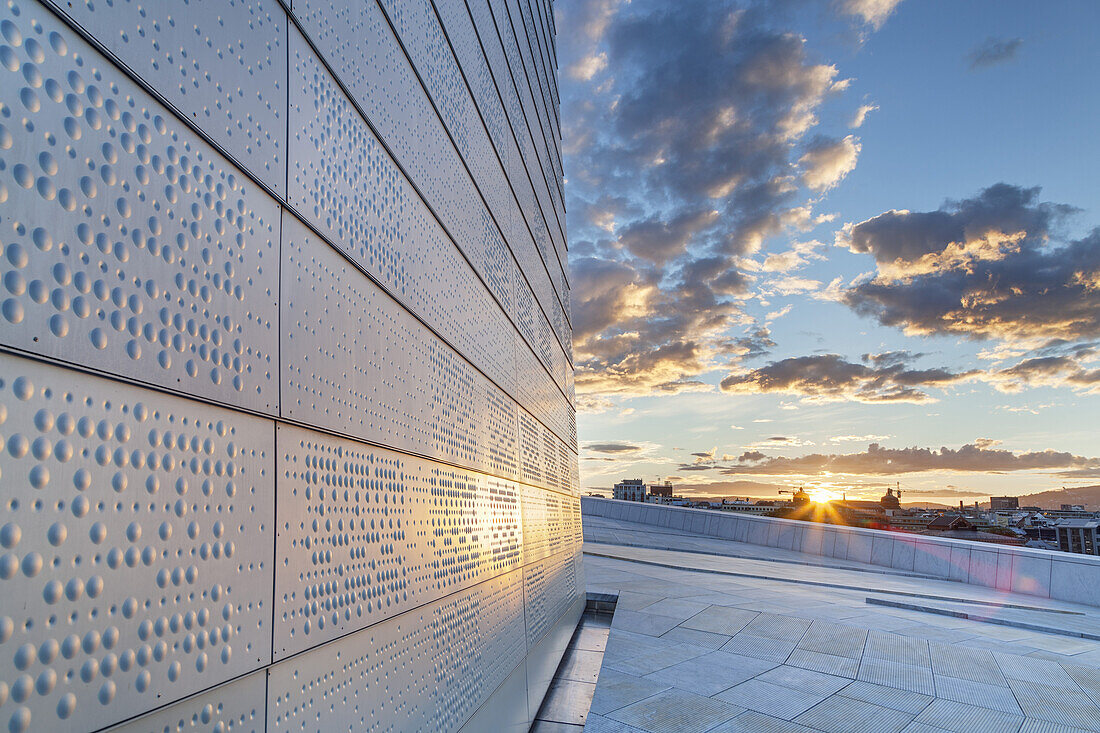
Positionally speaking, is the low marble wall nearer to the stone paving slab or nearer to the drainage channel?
the drainage channel

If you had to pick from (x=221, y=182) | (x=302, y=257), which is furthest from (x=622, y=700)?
(x=221, y=182)

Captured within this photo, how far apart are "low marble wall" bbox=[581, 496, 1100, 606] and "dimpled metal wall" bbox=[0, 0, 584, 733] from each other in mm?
15094

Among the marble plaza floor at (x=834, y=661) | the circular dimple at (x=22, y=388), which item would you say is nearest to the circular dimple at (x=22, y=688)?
the circular dimple at (x=22, y=388)

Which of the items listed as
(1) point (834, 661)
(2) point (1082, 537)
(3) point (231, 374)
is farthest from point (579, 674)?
Result: (2) point (1082, 537)

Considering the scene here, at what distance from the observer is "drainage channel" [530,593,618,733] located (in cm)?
650

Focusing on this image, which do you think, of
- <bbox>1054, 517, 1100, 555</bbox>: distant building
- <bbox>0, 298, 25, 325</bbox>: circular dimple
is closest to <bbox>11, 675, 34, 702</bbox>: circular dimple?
<bbox>0, 298, 25, 325</bbox>: circular dimple

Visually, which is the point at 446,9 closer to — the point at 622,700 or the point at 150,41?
the point at 150,41

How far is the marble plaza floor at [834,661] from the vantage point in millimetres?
5672

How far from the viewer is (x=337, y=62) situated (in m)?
2.96

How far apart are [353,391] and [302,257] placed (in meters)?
0.69

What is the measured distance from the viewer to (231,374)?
6.83ft

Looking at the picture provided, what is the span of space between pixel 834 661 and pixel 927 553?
12.4 meters

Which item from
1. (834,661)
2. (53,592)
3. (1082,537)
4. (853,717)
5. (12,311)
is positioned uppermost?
(12,311)

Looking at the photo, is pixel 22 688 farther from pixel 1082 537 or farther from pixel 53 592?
pixel 1082 537
